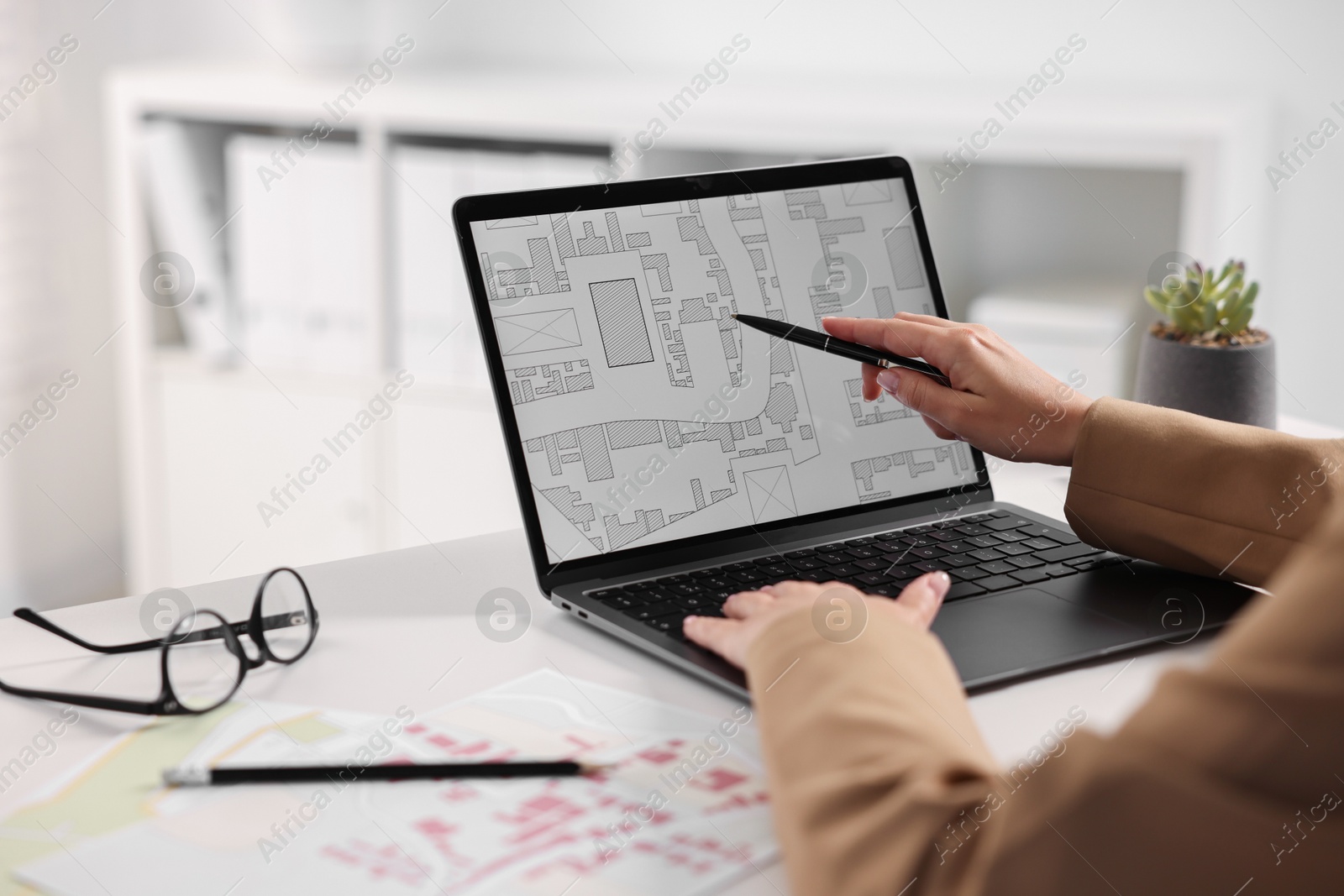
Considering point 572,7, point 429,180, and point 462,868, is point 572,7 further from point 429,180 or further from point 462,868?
point 462,868

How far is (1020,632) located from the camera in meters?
0.77

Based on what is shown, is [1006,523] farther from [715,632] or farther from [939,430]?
[715,632]

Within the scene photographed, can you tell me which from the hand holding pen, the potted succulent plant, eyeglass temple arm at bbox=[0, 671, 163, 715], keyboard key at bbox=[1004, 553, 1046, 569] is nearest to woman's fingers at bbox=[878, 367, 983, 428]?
the hand holding pen

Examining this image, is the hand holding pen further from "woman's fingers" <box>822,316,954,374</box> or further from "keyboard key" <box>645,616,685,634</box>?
"keyboard key" <box>645,616,685,634</box>

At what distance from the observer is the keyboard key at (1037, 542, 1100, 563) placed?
2.99ft

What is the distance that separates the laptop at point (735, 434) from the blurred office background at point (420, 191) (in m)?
0.96

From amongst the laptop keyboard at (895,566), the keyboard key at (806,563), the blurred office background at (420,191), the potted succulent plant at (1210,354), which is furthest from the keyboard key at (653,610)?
the blurred office background at (420,191)

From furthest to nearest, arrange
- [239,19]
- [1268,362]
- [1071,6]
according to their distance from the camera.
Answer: [239,19]
[1071,6]
[1268,362]

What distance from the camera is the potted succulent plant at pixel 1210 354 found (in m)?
1.20

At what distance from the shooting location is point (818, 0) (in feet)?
7.52

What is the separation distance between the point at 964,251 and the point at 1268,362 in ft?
3.54

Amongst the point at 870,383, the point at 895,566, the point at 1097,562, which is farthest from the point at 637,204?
the point at 1097,562

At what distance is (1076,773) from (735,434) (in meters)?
0.54

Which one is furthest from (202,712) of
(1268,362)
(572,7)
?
(572,7)
